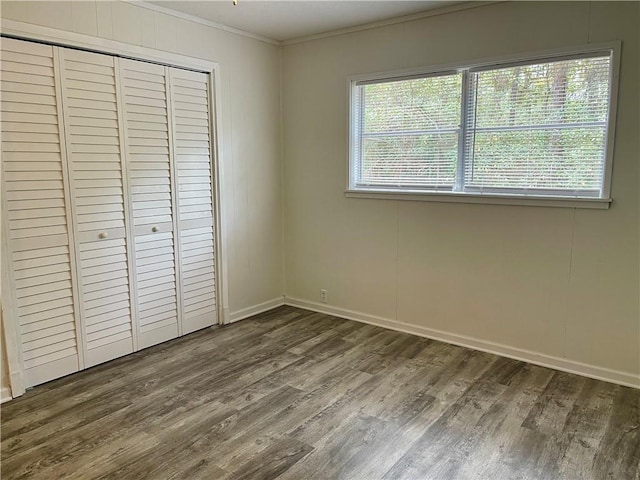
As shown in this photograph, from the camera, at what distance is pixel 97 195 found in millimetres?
3090

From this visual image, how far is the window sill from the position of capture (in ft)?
9.56

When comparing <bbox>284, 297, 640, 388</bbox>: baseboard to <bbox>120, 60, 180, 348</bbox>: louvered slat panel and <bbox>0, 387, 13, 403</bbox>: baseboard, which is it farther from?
<bbox>0, 387, 13, 403</bbox>: baseboard

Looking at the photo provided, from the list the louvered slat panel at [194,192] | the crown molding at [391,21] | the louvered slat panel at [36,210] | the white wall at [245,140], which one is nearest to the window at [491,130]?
the crown molding at [391,21]

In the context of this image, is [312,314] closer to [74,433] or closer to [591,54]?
[74,433]

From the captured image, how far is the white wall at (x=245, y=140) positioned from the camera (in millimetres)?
3457

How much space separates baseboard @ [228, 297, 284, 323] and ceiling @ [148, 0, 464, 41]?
2449 millimetres

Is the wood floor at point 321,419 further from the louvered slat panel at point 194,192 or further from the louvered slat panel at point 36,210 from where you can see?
the louvered slat panel at point 194,192

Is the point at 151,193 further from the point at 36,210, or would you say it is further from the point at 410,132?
the point at 410,132

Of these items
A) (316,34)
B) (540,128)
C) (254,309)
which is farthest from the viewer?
(254,309)

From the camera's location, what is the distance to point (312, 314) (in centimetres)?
435

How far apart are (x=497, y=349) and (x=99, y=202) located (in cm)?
301

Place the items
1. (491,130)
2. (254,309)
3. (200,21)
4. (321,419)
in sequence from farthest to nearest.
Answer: (254,309) → (200,21) → (491,130) → (321,419)

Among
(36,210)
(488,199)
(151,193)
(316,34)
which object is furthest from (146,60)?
(488,199)

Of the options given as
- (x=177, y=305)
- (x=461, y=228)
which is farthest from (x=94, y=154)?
(x=461, y=228)
